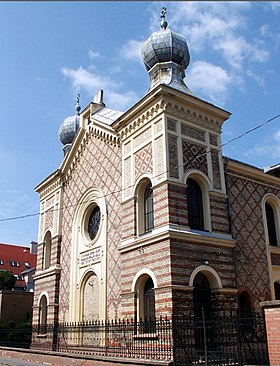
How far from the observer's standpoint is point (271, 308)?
30.0 feet

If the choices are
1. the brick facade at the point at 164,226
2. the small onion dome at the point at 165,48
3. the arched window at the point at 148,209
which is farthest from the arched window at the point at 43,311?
the small onion dome at the point at 165,48

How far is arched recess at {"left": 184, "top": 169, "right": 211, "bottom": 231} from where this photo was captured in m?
15.7

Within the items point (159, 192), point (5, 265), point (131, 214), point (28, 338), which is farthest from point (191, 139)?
point (5, 265)

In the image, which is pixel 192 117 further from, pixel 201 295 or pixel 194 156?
pixel 201 295

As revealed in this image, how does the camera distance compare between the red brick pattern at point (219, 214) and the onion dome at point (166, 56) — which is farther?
the onion dome at point (166, 56)

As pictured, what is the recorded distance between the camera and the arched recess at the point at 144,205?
16062 mm

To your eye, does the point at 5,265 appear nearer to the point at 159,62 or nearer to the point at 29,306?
the point at 29,306

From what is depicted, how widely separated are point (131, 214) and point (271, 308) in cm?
Result: 807

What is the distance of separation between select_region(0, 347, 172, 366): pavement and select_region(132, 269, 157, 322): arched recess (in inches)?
95.2

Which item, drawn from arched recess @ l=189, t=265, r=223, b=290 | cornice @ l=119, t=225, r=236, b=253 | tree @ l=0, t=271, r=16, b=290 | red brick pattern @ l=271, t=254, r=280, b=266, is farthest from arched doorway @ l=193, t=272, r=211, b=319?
tree @ l=0, t=271, r=16, b=290

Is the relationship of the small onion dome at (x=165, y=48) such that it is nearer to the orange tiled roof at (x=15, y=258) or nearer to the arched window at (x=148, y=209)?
the arched window at (x=148, y=209)

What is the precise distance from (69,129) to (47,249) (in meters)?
7.52

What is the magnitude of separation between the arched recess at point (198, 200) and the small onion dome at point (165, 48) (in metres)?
6.05

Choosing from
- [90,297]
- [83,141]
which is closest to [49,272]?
[90,297]
